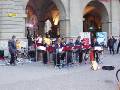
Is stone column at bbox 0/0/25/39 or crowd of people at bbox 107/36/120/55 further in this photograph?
crowd of people at bbox 107/36/120/55

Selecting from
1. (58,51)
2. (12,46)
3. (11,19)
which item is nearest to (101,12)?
(11,19)

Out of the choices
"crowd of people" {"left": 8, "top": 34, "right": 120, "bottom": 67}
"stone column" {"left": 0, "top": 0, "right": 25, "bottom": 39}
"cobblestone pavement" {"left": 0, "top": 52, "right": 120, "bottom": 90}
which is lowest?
"cobblestone pavement" {"left": 0, "top": 52, "right": 120, "bottom": 90}

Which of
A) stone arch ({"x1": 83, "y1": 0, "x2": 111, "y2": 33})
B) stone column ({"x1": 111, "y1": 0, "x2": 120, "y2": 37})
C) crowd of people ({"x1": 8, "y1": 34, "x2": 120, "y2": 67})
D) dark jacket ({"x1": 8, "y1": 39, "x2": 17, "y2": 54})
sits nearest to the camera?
crowd of people ({"x1": 8, "y1": 34, "x2": 120, "y2": 67})

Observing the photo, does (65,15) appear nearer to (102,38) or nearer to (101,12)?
(102,38)

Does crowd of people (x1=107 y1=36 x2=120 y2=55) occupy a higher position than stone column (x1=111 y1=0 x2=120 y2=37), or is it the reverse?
stone column (x1=111 y1=0 x2=120 y2=37)

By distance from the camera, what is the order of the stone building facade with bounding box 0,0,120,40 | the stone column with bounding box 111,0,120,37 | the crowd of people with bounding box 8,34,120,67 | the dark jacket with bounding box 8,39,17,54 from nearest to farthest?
1. the crowd of people with bounding box 8,34,120,67
2. the dark jacket with bounding box 8,39,17,54
3. the stone building facade with bounding box 0,0,120,40
4. the stone column with bounding box 111,0,120,37

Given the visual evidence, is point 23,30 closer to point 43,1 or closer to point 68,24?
point 68,24

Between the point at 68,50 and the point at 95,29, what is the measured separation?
24628 millimetres

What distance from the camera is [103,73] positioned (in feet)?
71.9

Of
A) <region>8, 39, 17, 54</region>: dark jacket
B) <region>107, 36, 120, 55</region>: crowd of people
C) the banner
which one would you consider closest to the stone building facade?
the banner

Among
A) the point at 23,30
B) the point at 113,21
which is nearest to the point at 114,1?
the point at 113,21

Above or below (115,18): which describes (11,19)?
below

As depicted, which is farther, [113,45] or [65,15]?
[65,15]

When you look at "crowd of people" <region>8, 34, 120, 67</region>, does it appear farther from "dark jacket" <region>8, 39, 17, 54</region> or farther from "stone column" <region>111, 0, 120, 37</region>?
"stone column" <region>111, 0, 120, 37</region>
